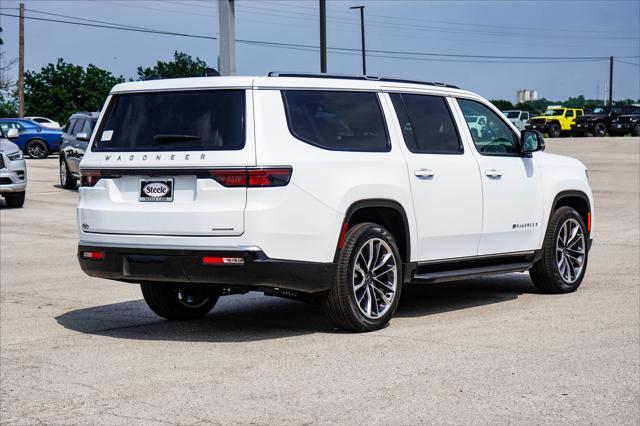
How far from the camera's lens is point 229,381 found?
6969 mm

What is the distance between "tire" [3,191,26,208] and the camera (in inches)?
912

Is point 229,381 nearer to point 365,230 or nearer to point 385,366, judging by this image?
point 385,366

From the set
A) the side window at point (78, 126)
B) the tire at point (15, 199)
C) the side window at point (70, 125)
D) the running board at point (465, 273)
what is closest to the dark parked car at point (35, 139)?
the side window at point (70, 125)

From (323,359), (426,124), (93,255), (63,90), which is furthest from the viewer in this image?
(63,90)

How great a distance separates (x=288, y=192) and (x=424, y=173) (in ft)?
5.12

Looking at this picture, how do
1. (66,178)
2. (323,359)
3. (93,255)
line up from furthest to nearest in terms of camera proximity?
(66,178), (93,255), (323,359)

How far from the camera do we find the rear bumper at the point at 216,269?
784 cm

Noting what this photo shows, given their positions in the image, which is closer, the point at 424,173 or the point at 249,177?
the point at 249,177

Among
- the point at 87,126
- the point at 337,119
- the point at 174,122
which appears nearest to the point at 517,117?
the point at 87,126

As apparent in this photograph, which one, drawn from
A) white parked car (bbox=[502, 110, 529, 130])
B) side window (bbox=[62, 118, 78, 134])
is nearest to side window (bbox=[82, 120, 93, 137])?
side window (bbox=[62, 118, 78, 134])

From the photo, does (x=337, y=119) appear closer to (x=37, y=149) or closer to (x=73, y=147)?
(x=73, y=147)

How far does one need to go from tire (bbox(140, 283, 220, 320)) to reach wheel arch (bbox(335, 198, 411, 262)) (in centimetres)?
146

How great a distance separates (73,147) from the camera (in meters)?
27.2

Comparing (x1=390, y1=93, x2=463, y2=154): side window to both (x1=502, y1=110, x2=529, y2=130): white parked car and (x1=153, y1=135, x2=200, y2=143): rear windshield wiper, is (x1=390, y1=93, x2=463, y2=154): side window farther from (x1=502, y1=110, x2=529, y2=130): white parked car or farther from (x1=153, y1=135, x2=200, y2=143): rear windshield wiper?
(x1=502, y1=110, x2=529, y2=130): white parked car
